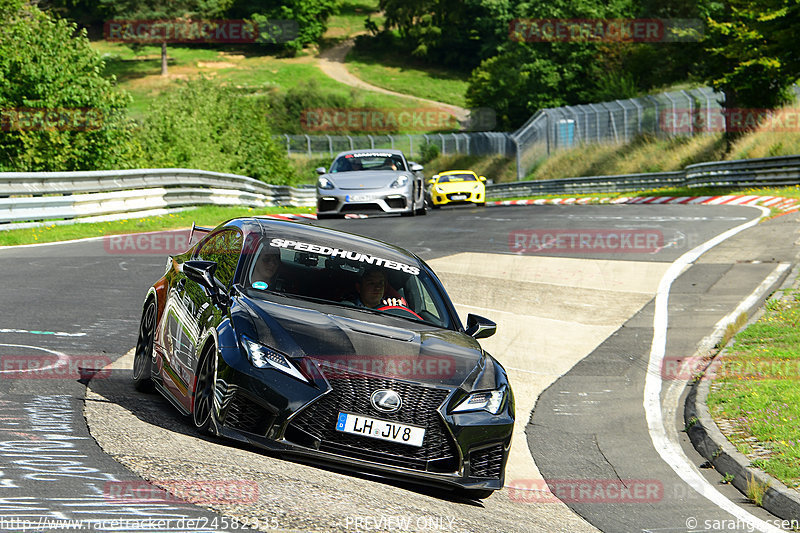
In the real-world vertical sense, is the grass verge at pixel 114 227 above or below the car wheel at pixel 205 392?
below

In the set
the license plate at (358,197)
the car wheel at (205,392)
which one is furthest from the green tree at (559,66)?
the car wheel at (205,392)

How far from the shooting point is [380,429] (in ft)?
19.9

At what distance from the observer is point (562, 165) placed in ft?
182

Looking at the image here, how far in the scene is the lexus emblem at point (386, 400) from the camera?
19.9 feet

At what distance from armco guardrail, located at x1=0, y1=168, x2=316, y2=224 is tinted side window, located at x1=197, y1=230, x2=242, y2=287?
37.2 ft

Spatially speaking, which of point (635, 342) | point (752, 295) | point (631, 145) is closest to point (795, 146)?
point (631, 145)

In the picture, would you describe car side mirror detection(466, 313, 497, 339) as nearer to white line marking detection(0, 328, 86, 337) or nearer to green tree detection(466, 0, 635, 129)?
white line marking detection(0, 328, 86, 337)

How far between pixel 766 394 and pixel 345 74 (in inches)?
4393

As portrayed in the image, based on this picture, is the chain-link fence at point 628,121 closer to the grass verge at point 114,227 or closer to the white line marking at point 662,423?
the grass verge at point 114,227

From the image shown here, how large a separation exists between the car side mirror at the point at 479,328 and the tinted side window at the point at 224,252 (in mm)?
1733

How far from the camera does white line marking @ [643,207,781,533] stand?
7.07 m

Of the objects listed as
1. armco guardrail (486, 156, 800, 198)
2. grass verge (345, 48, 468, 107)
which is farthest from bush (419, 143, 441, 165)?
grass verge (345, 48, 468, 107)

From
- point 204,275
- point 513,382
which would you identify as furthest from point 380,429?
point 513,382

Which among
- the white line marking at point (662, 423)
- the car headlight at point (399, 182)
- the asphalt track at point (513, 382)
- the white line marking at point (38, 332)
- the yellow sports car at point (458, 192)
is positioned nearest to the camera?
the asphalt track at point (513, 382)
